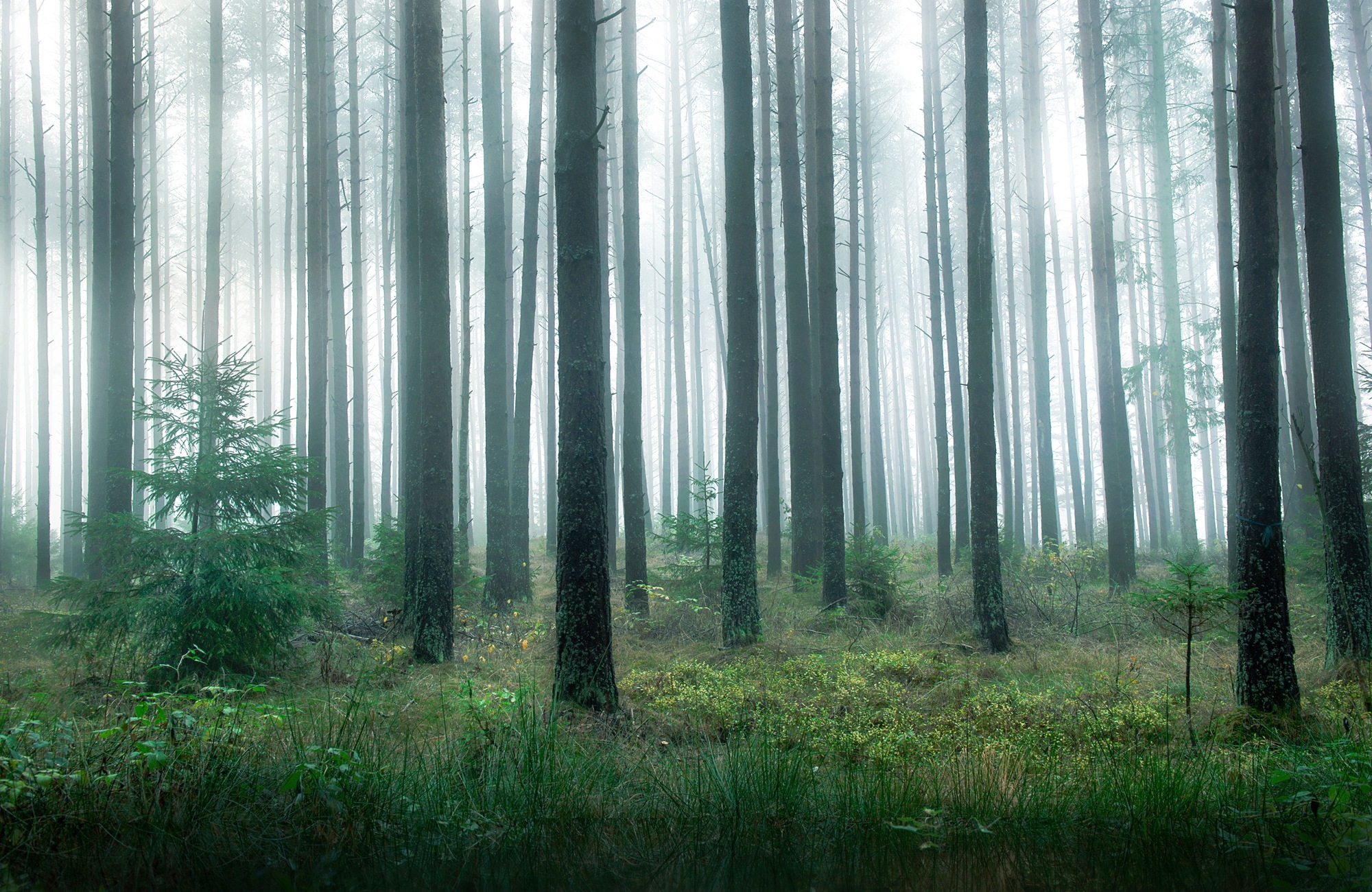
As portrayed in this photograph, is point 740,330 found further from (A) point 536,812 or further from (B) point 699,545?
(A) point 536,812

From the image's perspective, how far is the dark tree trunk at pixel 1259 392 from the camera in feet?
16.5

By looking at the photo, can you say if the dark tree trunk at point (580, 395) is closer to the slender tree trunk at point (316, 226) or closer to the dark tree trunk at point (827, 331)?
the dark tree trunk at point (827, 331)

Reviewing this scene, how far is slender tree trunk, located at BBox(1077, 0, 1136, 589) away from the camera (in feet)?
43.5

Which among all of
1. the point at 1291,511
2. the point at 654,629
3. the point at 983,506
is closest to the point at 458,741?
the point at 654,629

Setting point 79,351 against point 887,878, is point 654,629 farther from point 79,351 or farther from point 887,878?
point 79,351

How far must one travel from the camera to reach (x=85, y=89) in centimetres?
2145

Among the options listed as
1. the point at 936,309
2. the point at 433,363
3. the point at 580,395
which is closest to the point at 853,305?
the point at 936,309

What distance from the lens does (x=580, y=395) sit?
214 inches

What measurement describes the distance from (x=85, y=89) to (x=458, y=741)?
2773 centimetres

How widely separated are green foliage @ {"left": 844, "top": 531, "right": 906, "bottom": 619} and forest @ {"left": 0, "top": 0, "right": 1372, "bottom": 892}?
0.06 m

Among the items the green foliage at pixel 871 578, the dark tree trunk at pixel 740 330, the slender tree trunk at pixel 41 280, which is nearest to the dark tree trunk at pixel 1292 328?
the green foliage at pixel 871 578

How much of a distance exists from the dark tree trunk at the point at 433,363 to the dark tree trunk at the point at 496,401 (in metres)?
3.40

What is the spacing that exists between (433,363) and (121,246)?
267 inches

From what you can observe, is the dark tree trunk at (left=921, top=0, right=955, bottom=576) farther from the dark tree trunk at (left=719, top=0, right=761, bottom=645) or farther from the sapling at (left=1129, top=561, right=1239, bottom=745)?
the sapling at (left=1129, top=561, right=1239, bottom=745)
